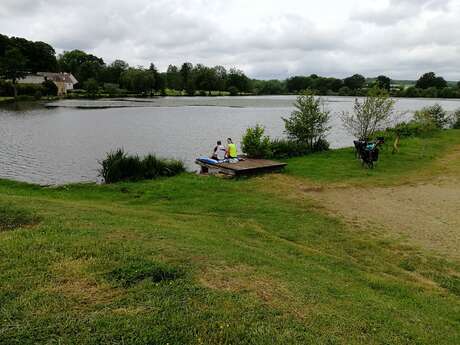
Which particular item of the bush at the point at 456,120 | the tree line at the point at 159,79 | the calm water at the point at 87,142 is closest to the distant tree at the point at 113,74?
the tree line at the point at 159,79

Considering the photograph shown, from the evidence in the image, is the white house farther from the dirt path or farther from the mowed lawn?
the mowed lawn

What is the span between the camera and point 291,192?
14273 mm

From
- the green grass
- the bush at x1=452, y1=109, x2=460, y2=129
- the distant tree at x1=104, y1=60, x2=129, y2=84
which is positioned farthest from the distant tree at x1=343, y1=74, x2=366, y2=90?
the green grass

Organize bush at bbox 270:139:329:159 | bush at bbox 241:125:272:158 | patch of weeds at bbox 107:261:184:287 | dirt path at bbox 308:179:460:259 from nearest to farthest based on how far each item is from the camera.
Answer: patch of weeds at bbox 107:261:184:287, dirt path at bbox 308:179:460:259, bush at bbox 241:125:272:158, bush at bbox 270:139:329:159

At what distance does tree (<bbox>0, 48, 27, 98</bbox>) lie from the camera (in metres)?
88.4

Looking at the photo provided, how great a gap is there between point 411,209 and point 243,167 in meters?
7.47

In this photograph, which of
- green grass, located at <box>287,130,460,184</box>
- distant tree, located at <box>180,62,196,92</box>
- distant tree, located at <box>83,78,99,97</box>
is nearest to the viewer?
green grass, located at <box>287,130,460,184</box>

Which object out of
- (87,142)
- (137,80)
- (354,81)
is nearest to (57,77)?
(137,80)

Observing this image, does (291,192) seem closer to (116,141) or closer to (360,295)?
(360,295)

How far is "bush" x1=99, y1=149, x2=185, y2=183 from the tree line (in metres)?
78.1

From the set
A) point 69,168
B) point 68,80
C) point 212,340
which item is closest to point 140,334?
point 212,340

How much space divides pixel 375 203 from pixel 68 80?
121 metres

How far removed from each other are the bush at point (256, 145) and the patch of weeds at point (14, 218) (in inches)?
539

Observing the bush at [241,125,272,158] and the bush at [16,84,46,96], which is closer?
the bush at [241,125,272,158]
